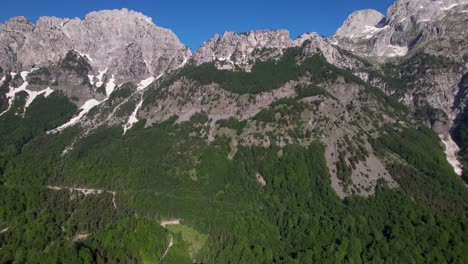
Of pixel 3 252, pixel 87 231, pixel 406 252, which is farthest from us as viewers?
pixel 87 231

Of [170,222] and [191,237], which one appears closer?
[191,237]

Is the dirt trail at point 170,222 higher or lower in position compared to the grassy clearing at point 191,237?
higher

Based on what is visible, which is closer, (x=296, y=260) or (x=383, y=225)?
(x=296, y=260)

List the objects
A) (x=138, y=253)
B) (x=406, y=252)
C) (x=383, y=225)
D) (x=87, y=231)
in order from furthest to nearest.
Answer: (x=383, y=225) < (x=87, y=231) < (x=406, y=252) < (x=138, y=253)

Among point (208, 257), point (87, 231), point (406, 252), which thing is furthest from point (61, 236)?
point (406, 252)

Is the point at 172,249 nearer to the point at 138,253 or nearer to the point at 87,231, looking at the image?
the point at 138,253

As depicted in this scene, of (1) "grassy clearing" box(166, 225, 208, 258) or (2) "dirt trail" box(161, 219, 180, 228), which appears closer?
(1) "grassy clearing" box(166, 225, 208, 258)

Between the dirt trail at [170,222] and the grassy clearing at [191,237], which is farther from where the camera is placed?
the dirt trail at [170,222]

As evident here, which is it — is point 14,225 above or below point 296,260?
above

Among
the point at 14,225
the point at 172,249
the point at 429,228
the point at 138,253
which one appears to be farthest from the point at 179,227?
the point at 429,228

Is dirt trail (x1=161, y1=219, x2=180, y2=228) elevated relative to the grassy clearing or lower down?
elevated

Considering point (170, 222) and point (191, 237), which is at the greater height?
point (170, 222)
